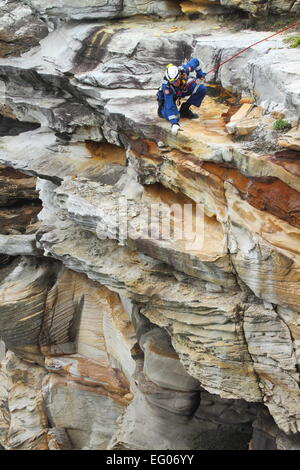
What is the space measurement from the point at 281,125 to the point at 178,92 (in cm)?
245

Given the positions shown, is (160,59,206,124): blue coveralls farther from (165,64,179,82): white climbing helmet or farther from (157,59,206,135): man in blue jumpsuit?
(165,64,179,82): white climbing helmet

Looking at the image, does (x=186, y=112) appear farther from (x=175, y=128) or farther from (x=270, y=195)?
(x=270, y=195)

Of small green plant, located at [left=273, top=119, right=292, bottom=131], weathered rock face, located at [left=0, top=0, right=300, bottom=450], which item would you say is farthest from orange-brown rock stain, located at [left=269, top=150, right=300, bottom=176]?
small green plant, located at [left=273, top=119, right=292, bottom=131]

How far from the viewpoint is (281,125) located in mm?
8750

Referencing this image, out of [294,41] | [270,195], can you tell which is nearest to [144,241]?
[270,195]

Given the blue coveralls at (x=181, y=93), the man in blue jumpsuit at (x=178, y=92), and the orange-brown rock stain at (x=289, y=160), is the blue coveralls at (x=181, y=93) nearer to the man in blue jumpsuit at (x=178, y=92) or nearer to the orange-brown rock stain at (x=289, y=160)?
the man in blue jumpsuit at (x=178, y=92)

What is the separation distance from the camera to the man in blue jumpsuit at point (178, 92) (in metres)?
10.1

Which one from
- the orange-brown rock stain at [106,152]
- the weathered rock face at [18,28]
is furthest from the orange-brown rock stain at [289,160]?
the weathered rock face at [18,28]

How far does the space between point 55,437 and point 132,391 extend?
3999 mm

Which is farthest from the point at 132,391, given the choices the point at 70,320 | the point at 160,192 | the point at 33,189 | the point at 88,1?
the point at 88,1

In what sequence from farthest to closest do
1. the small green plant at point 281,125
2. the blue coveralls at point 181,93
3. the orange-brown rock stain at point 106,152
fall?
the orange-brown rock stain at point 106,152, the blue coveralls at point 181,93, the small green plant at point 281,125

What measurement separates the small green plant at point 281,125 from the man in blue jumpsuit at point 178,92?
1.99 metres

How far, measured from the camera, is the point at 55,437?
17.3 meters
